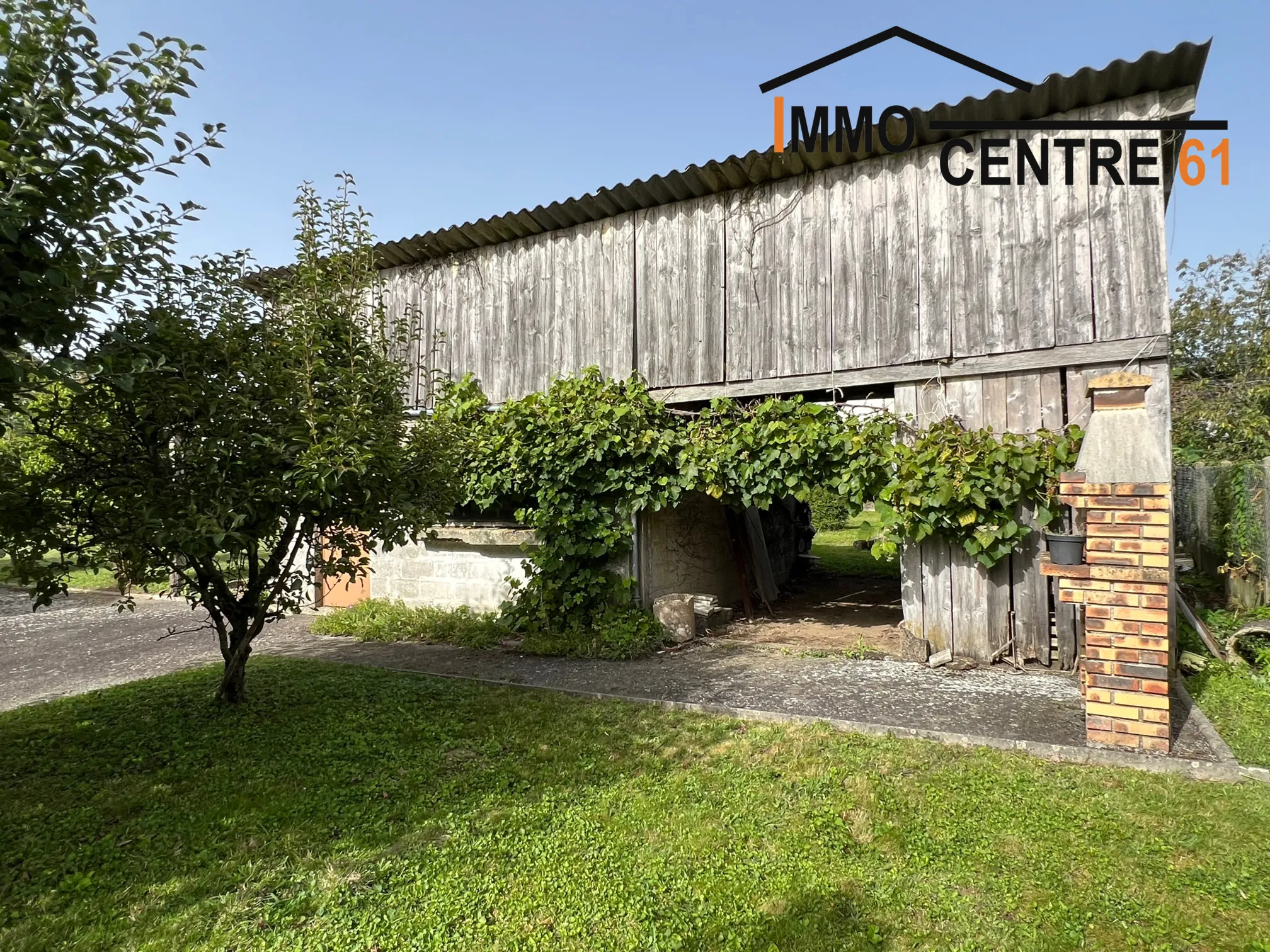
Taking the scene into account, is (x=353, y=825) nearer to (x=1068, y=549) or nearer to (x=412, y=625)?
(x=1068, y=549)

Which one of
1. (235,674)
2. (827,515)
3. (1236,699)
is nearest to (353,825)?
(235,674)

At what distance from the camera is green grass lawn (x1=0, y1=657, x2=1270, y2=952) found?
262 centimetres

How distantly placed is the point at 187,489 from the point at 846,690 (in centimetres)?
503

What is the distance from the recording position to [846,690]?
551 cm

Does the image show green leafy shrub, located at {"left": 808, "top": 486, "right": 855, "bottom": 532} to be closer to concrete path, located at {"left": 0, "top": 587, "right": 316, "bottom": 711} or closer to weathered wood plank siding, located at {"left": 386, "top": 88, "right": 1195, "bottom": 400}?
weathered wood plank siding, located at {"left": 386, "top": 88, "right": 1195, "bottom": 400}

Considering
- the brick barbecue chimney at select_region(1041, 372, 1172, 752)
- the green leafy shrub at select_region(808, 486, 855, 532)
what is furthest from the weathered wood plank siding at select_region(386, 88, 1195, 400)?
the green leafy shrub at select_region(808, 486, 855, 532)

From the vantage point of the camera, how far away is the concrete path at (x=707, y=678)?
15.1ft

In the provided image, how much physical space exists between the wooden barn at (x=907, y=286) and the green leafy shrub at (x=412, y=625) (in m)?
0.52

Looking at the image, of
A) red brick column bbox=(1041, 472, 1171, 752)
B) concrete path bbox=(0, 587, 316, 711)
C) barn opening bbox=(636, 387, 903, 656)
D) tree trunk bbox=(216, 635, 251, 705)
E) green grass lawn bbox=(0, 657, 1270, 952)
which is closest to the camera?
green grass lawn bbox=(0, 657, 1270, 952)

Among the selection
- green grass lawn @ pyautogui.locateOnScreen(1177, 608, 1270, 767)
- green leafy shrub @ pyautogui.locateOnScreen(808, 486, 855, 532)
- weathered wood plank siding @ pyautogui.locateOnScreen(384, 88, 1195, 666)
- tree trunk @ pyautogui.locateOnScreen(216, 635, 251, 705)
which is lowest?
green grass lawn @ pyautogui.locateOnScreen(1177, 608, 1270, 767)

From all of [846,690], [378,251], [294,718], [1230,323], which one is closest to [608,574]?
[846,690]

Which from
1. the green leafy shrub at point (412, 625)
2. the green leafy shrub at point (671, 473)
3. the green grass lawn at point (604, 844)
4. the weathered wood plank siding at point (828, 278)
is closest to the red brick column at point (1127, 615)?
the green grass lawn at point (604, 844)

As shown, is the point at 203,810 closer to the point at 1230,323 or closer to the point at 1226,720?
the point at 1226,720

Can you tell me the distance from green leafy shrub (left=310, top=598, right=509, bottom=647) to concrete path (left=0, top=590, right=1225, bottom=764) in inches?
9.4
